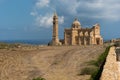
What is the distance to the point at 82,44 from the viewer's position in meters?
64.2

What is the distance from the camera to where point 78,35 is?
64062 millimetres

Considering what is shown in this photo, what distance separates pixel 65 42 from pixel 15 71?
35731 mm

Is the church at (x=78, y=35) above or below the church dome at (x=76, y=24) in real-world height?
below

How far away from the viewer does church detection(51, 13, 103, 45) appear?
209 feet

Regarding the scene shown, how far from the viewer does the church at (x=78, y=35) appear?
63625 millimetres

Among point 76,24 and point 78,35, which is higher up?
point 76,24

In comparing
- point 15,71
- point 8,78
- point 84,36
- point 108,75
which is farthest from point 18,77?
point 84,36

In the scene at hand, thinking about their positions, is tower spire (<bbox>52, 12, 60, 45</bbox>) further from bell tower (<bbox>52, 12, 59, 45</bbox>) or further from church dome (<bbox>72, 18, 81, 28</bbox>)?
church dome (<bbox>72, 18, 81, 28</bbox>)

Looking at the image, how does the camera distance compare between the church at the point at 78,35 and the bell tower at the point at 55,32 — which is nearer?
the church at the point at 78,35

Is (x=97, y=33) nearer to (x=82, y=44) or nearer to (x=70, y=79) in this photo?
(x=82, y=44)

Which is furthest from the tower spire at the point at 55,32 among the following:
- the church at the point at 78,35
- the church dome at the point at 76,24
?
the church dome at the point at 76,24

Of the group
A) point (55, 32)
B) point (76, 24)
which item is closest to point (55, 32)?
point (55, 32)

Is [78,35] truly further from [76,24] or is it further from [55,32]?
[55,32]

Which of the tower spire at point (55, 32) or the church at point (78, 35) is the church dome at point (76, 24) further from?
the tower spire at point (55, 32)
